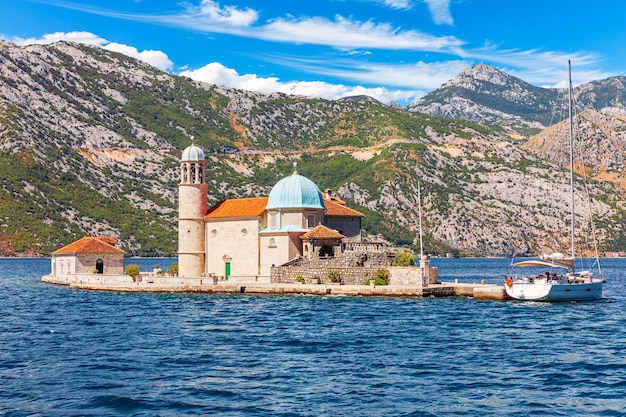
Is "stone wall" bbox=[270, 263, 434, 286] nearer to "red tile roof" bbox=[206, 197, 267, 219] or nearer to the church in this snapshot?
the church

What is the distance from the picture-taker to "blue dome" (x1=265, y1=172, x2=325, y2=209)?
7181 cm

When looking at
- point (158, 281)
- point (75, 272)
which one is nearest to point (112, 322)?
point (158, 281)

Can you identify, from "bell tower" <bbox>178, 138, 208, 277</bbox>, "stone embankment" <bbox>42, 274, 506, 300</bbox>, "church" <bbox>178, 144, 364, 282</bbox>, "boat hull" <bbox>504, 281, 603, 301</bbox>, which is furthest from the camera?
"bell tower" <bbox>178, 138, 208, 277</bbox>

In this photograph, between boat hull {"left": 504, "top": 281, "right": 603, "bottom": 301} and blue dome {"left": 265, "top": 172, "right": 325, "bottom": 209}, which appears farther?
blue dome {"left": 265, "top": 172, "right": 325, "bottom": 209}

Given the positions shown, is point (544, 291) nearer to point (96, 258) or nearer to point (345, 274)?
point (345, 274)

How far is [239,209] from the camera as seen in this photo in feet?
249

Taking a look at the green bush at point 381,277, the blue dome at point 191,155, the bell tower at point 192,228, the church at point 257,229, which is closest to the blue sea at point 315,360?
the green bush at point 381,277

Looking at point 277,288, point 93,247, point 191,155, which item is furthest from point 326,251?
point 93,247

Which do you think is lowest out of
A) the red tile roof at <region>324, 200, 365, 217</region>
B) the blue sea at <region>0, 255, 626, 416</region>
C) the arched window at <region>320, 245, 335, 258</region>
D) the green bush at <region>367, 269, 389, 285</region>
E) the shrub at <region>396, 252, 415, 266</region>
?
the blue sea at <region>0, 255, 626, 416</region>

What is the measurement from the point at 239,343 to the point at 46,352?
8971mm

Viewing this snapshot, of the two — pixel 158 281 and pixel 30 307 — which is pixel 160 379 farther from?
pixel 158 281

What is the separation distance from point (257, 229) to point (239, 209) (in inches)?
143

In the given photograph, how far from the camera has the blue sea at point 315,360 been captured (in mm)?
26109

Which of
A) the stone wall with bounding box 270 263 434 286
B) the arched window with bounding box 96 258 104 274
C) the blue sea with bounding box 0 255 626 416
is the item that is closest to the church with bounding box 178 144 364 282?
the stone wall with bounding box 270 263 434 286
